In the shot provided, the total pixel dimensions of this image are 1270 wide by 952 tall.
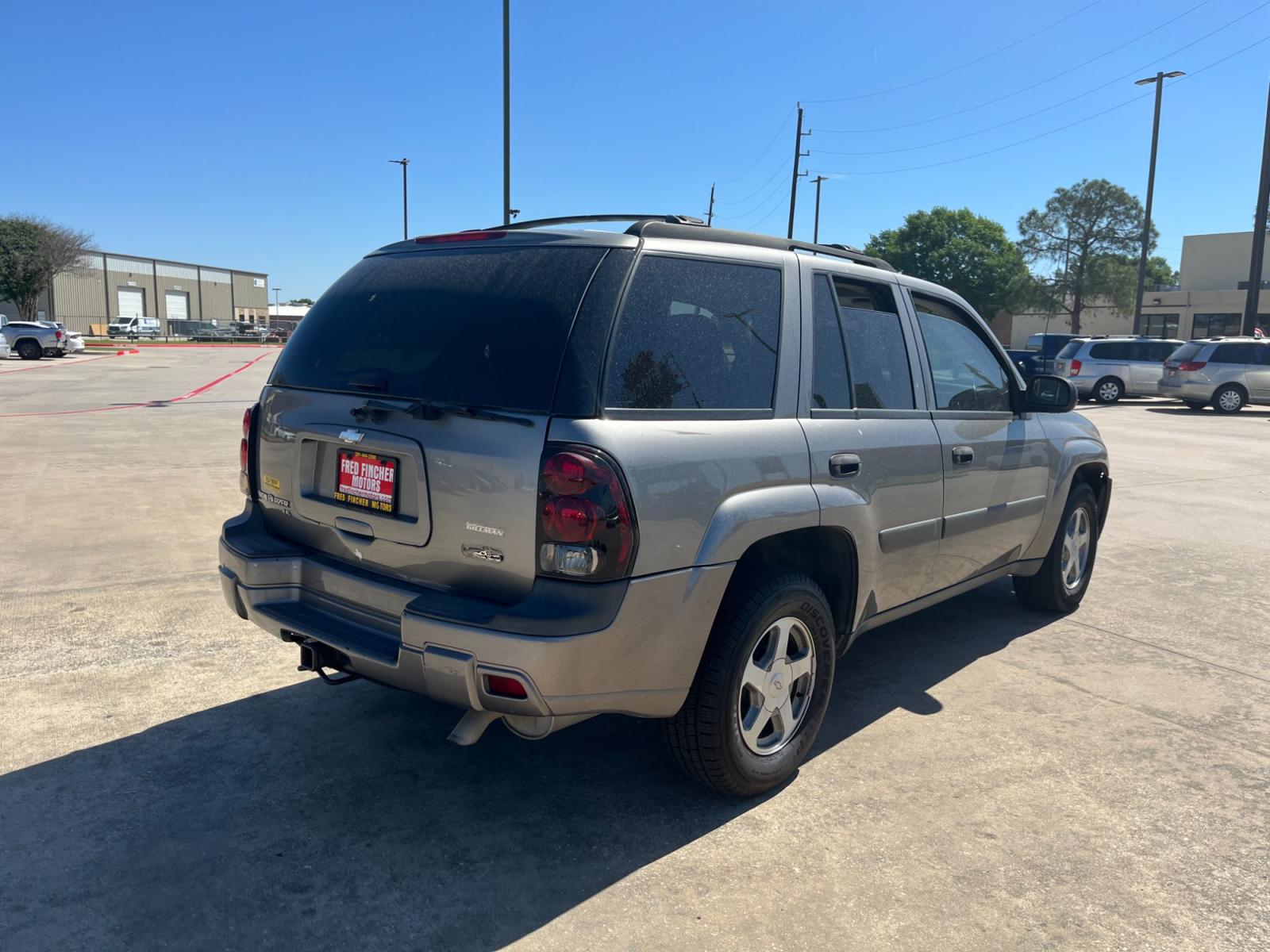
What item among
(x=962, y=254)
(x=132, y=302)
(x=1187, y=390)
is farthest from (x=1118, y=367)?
(x=132, y=302)

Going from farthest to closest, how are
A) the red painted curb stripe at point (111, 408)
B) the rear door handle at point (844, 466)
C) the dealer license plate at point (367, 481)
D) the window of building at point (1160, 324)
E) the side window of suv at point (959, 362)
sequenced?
the window of building at point (1160, 324), the red painted curb stripe at point (111, 408), the side window of suv at point (959, 362), the rear door handle at point (844, 466), the dealer license plate at point (367, 481)

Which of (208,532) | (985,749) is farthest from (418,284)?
(208,532)

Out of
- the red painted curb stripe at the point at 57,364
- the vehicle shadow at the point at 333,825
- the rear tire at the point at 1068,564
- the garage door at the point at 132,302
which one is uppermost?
the garage door at the point at 132,302

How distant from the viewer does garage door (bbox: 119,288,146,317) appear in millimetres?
88938

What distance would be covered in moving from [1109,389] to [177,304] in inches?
3767

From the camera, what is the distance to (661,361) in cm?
301

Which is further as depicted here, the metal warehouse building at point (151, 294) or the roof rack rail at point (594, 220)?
the metal warehouse building at point (151, 294)

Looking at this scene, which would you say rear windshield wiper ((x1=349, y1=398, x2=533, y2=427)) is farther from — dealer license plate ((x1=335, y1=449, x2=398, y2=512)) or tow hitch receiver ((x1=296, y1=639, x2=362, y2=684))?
tow hitch receiver ((x1=296, y1=639, x2=362, y2=684))

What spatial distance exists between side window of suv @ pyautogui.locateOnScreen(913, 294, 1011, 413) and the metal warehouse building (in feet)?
238

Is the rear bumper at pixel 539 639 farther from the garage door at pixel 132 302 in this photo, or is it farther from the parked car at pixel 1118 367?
the garage door at pixel 132 302

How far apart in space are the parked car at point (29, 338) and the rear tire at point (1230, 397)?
3808 centimetres

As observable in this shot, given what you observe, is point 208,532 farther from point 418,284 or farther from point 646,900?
point 646,900

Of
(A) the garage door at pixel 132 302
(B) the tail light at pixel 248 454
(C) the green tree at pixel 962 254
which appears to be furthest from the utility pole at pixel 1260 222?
(A) the garage door at pixel 132 302

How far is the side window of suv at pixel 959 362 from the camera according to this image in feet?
14.3
